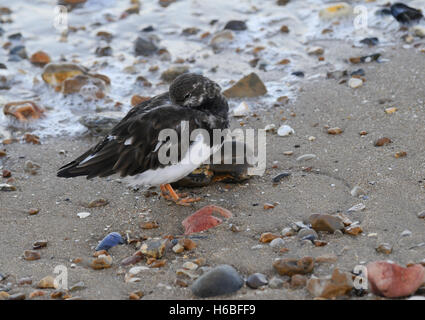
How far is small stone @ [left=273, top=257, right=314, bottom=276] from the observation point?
301 centimetres

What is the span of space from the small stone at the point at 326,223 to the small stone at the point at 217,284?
0.75 metres

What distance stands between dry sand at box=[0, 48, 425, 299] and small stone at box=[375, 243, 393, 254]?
0.03 metres

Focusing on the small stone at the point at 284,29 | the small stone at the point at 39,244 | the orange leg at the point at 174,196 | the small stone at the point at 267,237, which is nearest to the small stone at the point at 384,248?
the small stone at the point at 267,237

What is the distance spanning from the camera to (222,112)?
419cm

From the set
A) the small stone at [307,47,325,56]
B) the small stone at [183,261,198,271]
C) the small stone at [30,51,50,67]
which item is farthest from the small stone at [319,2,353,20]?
the small stone at [183,261,198,271]

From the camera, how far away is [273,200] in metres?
4.04

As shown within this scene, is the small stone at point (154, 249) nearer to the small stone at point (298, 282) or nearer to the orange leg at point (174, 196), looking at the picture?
the orange leg at point (174, 196)

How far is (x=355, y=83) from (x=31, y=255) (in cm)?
359

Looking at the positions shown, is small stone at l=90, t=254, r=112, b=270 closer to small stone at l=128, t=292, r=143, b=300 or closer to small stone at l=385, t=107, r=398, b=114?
small stone at l=128, t=292, r=143, b=300

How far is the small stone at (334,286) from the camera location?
2775 mm

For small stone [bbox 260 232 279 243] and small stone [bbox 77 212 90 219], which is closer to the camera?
small stone [bbox 260 232 279 243]

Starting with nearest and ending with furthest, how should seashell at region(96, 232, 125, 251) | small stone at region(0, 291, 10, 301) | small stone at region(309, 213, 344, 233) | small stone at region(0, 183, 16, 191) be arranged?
small stone at region(0, 291, 10, 301)
small stone at region(309, 213, 344, 233)
seashell at region(96, 232, 125, 251)
small stone at region(0, 183, 16, 191)
